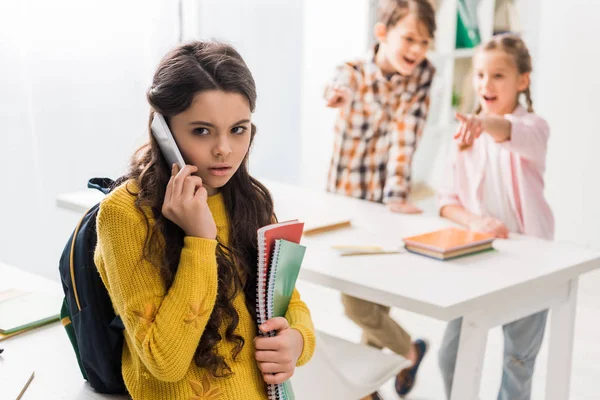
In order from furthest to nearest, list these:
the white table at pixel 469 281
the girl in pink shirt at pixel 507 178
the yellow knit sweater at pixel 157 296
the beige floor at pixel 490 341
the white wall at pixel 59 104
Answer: the white wall at pixel 59 104 → the beige floor at pixel 490 341 → the girl in pink shirt at pixel 507 178 → the white table at pixel 469 281 → the yellow knit sweater at pixel 157 296

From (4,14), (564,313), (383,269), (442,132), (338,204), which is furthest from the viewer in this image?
(442,132)

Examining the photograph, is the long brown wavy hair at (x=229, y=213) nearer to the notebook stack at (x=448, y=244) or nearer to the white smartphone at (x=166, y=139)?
the white smartphone at (x=166, y=139)

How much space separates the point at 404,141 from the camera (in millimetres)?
2535

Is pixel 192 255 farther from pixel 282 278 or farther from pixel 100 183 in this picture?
pixel 100 183

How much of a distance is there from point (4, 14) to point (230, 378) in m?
2.18

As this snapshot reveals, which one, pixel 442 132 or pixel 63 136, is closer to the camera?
pixel 63 136

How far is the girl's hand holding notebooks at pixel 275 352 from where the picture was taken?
1.16 metres

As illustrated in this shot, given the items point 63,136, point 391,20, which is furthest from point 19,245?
point 391,20


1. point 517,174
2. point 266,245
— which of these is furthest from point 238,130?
point 517,174

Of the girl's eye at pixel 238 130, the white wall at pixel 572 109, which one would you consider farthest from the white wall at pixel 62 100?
the white wall at pixel 572 109

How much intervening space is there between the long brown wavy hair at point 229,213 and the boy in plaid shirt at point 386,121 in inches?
Result: 49.6

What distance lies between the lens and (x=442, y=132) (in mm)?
3936

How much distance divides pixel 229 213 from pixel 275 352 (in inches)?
9.3

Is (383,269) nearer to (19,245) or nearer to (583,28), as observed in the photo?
(19,245)
